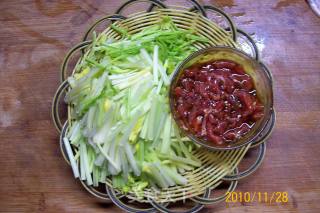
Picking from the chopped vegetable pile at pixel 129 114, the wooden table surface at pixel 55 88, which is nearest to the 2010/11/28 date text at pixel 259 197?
the wooden table surface at pixel 55 88

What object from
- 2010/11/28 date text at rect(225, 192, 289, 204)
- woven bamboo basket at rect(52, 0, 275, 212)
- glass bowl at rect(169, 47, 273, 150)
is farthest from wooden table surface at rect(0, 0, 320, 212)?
glass bowl at rect(169, 47, 273, 150)

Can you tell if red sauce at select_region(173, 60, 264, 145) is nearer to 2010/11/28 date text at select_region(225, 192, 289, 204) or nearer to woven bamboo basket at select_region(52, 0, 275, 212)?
woven bamboo basket at select_region(52, 0, 275, 212)

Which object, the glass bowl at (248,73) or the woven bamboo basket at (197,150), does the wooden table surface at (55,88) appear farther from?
the glass bowl at (248,73)

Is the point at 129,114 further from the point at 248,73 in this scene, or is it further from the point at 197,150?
the point at 248,73

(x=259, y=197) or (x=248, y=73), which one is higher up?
(x=248, y=73)

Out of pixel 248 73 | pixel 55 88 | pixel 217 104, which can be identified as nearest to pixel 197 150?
pixel 217 104

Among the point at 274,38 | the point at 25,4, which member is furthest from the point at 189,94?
the point at 25,4
